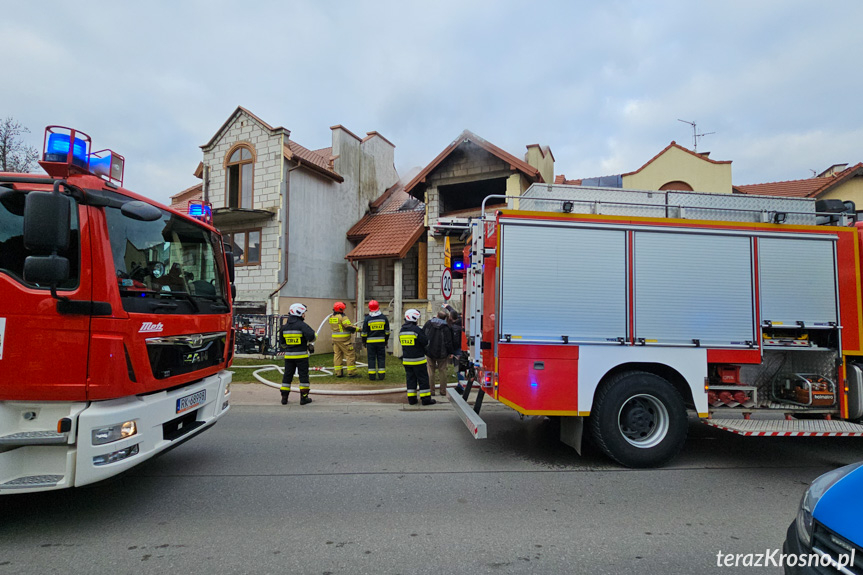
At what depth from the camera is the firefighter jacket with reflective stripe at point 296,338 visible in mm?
7559

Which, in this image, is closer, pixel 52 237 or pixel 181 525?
pixel 52 237

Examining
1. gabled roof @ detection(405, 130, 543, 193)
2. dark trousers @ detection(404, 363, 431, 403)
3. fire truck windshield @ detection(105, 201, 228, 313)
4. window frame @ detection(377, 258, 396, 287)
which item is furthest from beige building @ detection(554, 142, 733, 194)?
fire truck windshield @ detection(105, 201, 228, 313)

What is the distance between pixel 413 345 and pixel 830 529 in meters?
5.96

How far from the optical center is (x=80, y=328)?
10.1ft

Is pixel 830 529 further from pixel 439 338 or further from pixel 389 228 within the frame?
pixel 389 228

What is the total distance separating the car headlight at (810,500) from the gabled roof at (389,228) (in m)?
13.1

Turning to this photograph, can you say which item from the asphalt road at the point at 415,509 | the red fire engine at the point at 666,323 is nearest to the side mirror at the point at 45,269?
the asphalt road at the point at 415,509

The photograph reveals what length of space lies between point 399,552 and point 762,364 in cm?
443

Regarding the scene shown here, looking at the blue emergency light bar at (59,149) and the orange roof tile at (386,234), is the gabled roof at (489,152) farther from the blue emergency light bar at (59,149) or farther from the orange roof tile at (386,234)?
the blue emergency light bar at (59,149)

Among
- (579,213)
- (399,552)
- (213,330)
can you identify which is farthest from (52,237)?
(579,213)

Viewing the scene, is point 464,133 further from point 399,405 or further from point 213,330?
point 213,330

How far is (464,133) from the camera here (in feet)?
46.4

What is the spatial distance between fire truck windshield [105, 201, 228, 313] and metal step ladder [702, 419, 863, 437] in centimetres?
512

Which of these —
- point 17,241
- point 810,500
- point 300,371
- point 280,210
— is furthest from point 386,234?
point 810,500
